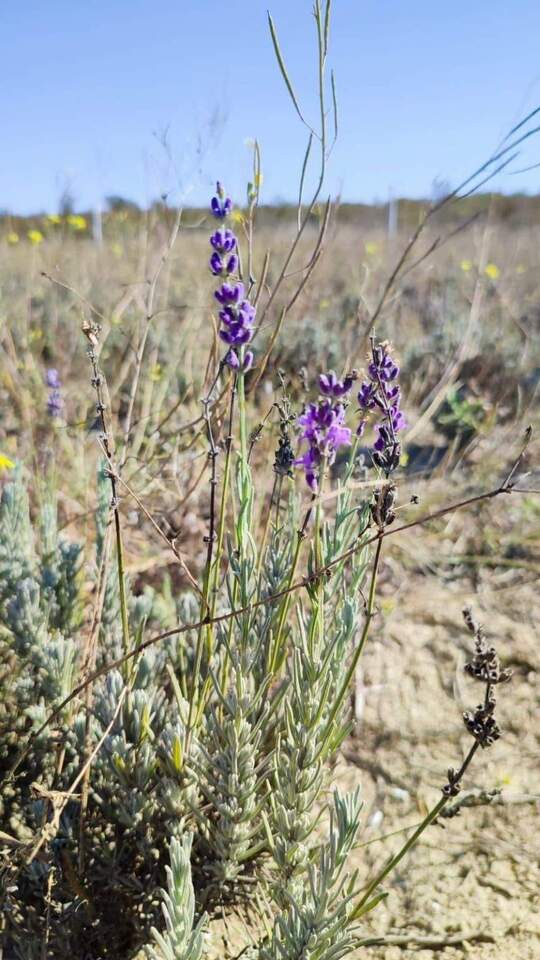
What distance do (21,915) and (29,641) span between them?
548 mm

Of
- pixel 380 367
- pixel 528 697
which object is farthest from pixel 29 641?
pixel 528 697

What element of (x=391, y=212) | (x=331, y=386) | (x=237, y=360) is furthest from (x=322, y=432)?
(x=391, y=212)

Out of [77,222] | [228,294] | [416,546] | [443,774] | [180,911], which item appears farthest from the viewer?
[77,222]

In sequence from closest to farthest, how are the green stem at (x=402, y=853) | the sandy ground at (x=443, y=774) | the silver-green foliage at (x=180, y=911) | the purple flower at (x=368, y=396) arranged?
the silver-green foliage at (x=180, y=911) < the green stem at (x=402, y=853) < the purple flower at (x=368, y=396) < the sandy ground at (x=443, y=774)

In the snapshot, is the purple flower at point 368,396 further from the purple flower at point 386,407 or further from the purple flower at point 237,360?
the purple flower at point 237,360

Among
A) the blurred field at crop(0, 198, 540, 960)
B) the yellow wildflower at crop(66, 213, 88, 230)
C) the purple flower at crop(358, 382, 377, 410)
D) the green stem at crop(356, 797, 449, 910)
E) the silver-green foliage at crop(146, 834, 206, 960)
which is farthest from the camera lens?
the yellow wildflower at crop(66, 213, 88, 230)

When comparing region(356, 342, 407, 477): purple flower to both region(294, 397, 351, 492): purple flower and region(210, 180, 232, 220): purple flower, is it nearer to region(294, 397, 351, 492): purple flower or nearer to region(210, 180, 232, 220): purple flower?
region(294, 397, 351, 492): purple flower

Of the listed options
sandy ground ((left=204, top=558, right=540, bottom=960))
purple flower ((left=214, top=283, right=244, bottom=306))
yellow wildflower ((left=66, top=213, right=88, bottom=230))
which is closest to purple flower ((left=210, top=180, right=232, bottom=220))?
purple flower ((left=214, top=283, right=244, bottom=306))

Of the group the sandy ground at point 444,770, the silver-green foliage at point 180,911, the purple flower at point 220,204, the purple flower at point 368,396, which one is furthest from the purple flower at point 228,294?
the sandy ground at point 444,770

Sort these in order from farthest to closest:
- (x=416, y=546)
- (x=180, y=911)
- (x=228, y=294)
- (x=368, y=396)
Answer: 1. (x=416, y=546)
2. (x=368, y=396)
3. (x=228, y=294)
4. (x=180, y=911)

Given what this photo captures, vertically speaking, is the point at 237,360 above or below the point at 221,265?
below

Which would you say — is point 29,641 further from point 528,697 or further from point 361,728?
point 528,697

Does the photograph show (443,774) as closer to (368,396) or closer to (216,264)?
(368,396)

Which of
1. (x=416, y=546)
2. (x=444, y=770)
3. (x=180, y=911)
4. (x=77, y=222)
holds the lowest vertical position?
(x=444, y=770)
